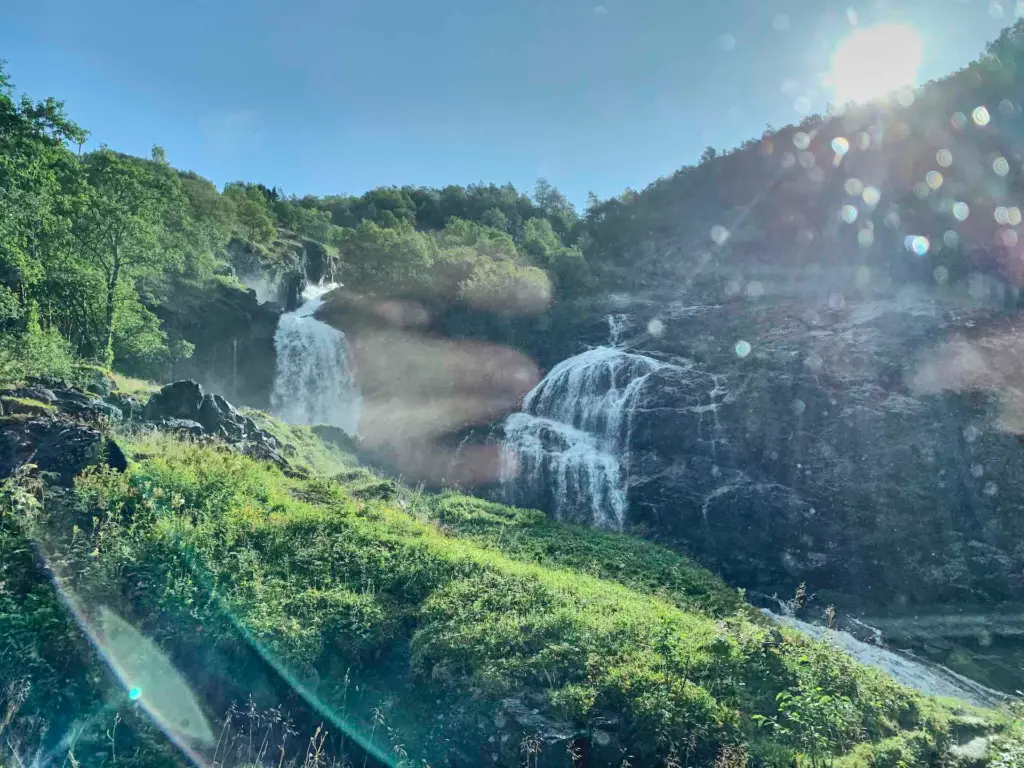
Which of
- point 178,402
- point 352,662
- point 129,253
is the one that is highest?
point 129,253

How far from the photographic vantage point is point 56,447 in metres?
9.66

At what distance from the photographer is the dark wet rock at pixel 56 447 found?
30.2ft

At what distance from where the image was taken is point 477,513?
19.2m

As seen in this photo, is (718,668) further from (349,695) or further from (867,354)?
(867,354)

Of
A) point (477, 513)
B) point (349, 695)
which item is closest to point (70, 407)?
point (349, 695)

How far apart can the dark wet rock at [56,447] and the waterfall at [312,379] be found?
22228 millimetres

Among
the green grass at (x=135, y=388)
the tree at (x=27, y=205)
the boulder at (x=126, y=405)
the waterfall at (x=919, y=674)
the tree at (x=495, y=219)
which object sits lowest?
the waterfall at (x=919, y=674)

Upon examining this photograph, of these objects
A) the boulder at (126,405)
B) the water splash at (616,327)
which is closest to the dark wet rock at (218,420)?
the boulder at (126,405)

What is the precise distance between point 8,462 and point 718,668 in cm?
1080

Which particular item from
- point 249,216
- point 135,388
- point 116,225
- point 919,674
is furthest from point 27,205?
point 249,216

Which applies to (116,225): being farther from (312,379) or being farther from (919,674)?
(919,674)

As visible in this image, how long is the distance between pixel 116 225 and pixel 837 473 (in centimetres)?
2780

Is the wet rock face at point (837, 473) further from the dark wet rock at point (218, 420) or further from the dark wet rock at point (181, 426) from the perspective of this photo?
the dark wet rock at point (181, 426)

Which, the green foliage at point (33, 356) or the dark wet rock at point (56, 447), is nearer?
A: the dark wet rock at point (56, 447)
